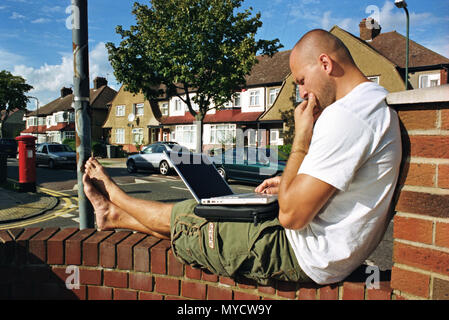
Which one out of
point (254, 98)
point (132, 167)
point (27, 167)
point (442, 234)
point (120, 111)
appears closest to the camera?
point (442, 234)

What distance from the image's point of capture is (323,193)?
1.41 m

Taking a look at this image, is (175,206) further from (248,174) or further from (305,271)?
(248,174)

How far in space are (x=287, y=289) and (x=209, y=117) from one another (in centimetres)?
3369

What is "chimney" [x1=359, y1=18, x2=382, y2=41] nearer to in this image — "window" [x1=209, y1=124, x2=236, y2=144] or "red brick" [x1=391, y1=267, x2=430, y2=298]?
"window" [x1=209, y1=124, x2=236, y2=144]

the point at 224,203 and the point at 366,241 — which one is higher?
the point at 224,203

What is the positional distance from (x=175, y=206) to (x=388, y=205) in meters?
1.20

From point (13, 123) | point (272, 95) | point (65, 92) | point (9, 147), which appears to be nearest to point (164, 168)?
point (272, 95)

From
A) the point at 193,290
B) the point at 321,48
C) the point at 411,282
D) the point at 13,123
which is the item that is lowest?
the point at 193,290

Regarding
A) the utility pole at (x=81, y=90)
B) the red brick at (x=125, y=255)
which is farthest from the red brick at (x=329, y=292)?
the utility pole at (x=81, y=90)

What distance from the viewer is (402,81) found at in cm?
2303

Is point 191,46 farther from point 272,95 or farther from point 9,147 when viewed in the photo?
point 9,147

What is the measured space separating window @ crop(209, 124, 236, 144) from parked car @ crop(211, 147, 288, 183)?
17.7 metres

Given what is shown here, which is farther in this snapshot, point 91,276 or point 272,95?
point 272,95
